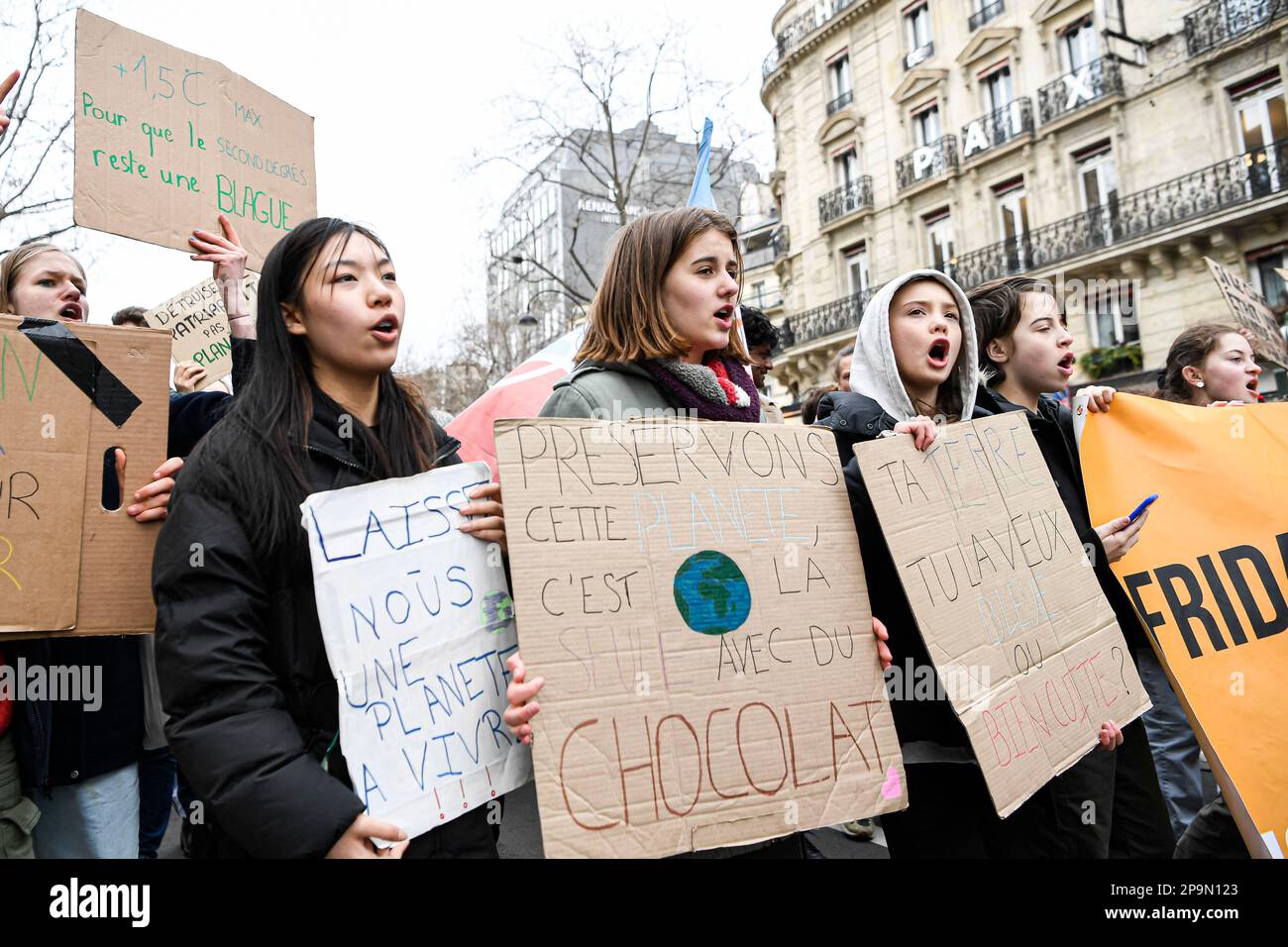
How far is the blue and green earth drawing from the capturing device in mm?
1621

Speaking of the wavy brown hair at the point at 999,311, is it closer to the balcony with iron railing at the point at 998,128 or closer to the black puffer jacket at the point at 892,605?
the black puffer jacket at the point at 892,605

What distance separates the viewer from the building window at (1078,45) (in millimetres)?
17531

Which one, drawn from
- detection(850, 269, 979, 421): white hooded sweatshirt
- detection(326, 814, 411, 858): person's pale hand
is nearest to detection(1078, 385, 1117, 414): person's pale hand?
detection(850, 269, 979, 421): white hooded sweatshirt

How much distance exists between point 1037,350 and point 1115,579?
77cm

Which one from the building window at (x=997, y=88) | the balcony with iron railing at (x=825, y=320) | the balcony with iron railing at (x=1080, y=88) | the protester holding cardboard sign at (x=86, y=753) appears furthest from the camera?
the balcony with iron railing at (x=825, y=320)

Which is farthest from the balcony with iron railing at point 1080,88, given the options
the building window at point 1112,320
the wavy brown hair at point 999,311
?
the wavy brown hair at point 999,311

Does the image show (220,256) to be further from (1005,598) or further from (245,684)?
(1005,598)

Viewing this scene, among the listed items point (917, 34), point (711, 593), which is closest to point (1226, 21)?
point (917, 34)

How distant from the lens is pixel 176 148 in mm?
2568

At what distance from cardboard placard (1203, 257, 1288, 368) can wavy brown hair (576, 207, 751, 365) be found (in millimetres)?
2395

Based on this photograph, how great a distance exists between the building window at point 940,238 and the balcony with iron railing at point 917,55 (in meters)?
4.03

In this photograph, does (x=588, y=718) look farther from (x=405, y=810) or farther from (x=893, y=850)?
(x=893, y=850)

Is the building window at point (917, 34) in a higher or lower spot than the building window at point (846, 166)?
higher

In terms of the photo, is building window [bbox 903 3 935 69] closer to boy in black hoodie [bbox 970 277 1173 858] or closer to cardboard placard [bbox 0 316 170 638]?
boy in black hoodie [bbox 970 277 1173 858]
